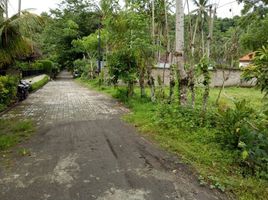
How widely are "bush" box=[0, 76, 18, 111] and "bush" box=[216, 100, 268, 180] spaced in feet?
24.2

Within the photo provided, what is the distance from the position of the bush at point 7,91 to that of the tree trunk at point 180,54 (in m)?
6.04

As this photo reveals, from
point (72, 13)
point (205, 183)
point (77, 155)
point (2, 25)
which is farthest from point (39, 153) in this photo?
point (72, 13)

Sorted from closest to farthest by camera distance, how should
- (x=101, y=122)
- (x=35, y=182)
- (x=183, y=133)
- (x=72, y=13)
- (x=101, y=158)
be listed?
(x=35, y=182) → (x=101, y=158) → (x=183, y=133) → (x=101, y=122) → (x=72, y=13)

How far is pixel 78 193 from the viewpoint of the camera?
11.2 feet

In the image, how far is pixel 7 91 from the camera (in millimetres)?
9258

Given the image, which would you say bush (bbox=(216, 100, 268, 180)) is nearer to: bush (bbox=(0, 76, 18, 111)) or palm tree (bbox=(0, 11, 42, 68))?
palm tree (bbox=(0, 11, 42, 68))

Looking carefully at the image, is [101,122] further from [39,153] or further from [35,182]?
[35,182]

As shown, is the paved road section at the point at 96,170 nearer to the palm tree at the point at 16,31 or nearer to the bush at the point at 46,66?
the palm tree at the point at 16,31

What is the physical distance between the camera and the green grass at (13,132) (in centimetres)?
552

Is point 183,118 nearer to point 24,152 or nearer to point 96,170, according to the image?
point 96,170

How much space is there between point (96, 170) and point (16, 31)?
4808mm

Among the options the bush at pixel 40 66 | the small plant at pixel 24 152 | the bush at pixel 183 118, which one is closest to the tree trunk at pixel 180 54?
the bush at pixel 183 118

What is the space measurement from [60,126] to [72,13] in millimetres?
30552

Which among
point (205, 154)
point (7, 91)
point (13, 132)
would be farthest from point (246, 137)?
point (7, 91)
